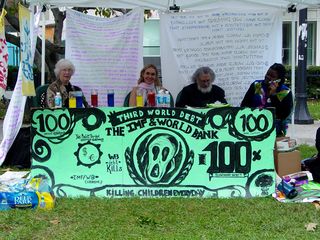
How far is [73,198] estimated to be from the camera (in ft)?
17.3

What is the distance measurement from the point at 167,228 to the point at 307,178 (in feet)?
6.62

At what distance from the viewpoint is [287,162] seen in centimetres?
594

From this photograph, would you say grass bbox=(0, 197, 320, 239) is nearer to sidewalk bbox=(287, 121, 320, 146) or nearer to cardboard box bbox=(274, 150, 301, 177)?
cardboard box bbox=(274, 150, 301, 177)

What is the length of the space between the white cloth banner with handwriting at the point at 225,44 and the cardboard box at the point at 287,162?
1538 mm

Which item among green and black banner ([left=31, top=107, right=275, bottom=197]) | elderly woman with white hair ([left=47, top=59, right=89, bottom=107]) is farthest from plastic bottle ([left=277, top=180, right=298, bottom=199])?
elderly woman with white hair ([left=47, top=59, right=89, bottom=107])

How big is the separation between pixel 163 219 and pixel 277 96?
274 cm

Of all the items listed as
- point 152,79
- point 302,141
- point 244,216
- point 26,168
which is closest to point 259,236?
point 244,216

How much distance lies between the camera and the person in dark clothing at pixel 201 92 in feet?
22.5

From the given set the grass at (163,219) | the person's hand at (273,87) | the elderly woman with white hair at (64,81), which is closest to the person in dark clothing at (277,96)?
the person's hand at (273,87)

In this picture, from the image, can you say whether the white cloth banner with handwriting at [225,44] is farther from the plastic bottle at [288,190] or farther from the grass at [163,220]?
the grass at [163,220]

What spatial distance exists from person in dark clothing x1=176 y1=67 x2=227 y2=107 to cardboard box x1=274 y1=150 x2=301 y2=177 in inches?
53.0

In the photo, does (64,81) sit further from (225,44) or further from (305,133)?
(305,133)

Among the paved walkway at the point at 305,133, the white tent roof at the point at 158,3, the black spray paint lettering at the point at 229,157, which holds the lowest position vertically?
the paved walkway at the point at 305,133

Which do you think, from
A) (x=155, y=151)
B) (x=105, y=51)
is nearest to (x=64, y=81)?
(x=105, y=51)
